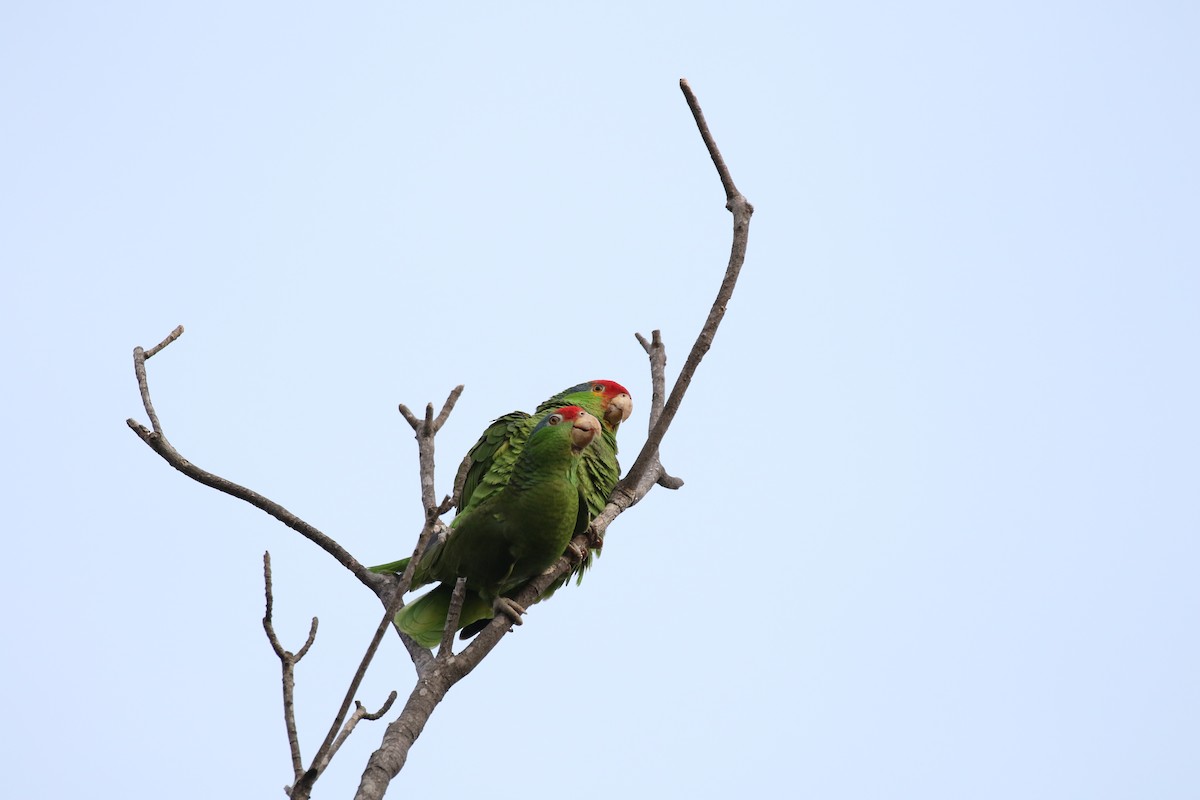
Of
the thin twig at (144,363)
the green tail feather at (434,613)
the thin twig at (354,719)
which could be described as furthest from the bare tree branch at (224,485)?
the thin twig at (354,719)

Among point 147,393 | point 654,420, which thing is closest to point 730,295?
point 654,420

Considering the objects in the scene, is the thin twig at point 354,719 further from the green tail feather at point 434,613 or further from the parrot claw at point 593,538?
the parrot claw at point 593,538

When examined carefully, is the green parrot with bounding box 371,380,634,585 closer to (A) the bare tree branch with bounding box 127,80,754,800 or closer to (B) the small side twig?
(A) the bare tree branch with bounding box 127,80,754,800

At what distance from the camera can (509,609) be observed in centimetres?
508

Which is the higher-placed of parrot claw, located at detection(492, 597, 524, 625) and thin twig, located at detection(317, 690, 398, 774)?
parrot claw, located at detection(492, 597, 524, 625)

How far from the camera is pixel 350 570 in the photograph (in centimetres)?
505

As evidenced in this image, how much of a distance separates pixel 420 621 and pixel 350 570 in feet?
2.35

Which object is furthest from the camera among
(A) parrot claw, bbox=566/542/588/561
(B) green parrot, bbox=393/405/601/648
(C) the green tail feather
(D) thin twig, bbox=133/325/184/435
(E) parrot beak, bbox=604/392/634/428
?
(E) parrot beak, bbox=604/392/634/428

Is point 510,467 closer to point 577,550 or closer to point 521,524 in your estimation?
point 521,524

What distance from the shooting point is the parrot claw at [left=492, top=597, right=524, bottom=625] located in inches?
199

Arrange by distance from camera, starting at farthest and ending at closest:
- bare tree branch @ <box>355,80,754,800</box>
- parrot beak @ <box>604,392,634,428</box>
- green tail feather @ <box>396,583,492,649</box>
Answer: parrot beak @ <box>604,392,634,428</box> < green tail feather @ <box>396,583,492,649</box> < bare tree branch @ <box>355,80,754,800</box>

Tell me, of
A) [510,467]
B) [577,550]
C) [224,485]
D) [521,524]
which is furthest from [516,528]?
[224,485]

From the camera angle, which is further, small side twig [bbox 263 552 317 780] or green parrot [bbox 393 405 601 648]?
green parrot [bbox 393 405 601 648]

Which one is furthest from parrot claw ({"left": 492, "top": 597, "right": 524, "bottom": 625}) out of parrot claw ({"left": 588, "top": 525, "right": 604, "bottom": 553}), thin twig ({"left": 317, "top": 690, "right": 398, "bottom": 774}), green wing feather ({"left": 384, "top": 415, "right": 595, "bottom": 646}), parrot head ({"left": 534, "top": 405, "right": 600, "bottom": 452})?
thin twig ({"left": 317, "top": 690, "right": 398, "bottom": 774})
